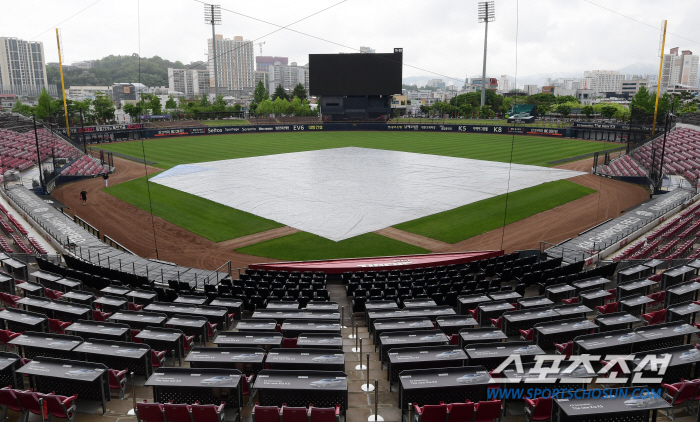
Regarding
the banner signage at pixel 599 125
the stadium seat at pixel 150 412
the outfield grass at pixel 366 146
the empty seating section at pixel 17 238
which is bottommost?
the empty seating section at pixel 17 238

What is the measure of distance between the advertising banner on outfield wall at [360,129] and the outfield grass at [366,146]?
4.46 meters

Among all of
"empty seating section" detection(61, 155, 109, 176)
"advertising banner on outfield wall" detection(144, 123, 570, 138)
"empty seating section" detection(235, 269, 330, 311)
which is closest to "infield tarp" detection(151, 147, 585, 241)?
"empty seating section" detection(61, 155, 109, 176)

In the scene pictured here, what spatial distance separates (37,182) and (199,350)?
123ft

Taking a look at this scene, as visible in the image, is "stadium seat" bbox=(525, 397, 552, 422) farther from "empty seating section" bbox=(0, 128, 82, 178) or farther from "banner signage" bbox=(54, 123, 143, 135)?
"banner signage" bbox=(54, 123, 143, 135)

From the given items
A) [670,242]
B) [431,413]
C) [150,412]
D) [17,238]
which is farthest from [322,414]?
[17,238]

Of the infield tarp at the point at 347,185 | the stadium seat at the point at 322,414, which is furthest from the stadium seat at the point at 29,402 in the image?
the infield tarp at the point at 347,185

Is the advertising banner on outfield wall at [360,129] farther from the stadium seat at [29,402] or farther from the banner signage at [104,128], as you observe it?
the stadium seat at [29,402]

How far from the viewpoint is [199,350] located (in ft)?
30.7

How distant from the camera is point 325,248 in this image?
84.0 ft

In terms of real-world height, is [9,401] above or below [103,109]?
below

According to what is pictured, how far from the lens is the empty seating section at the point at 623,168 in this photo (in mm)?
44312

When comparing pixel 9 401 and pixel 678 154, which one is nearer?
pixel 9 401

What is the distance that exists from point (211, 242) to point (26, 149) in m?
38.0

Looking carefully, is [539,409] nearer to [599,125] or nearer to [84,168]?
[84,168]
